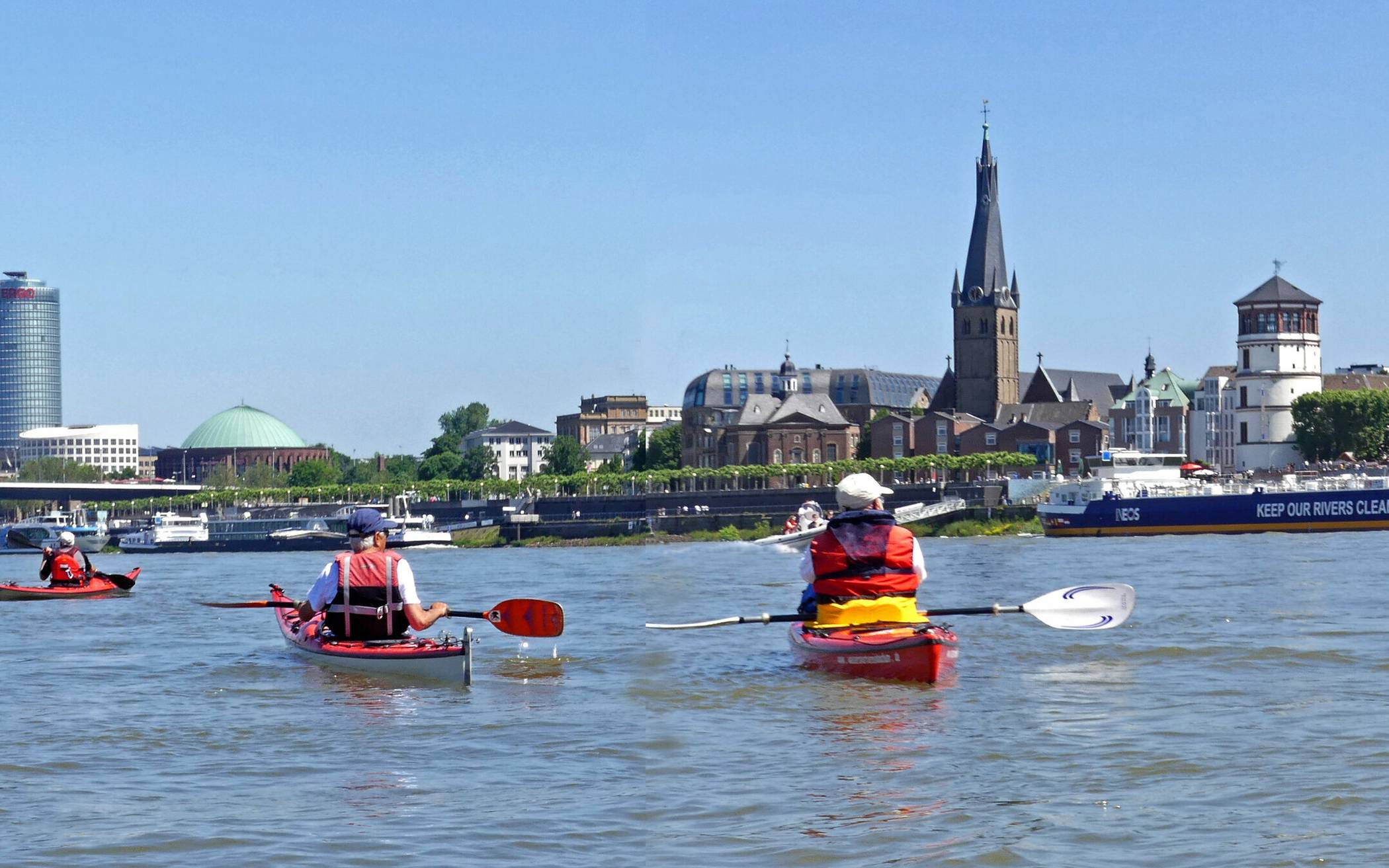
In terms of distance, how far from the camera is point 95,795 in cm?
1086

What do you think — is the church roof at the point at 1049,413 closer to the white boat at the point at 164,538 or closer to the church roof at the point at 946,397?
the church roof at the point at 946,397

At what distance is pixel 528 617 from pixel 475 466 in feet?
521

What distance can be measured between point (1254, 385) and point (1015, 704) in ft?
344

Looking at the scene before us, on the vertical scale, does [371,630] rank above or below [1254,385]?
below

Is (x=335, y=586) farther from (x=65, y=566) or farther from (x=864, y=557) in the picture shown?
(x=65, y=566)

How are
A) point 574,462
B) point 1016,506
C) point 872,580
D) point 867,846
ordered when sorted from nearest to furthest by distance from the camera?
1. point 867,846
2. point 872,580
3. point 1016,506
4. point 574,462

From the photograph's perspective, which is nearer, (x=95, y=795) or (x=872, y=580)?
(x=95, y=795)

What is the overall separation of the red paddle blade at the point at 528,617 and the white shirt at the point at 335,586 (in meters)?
1.22

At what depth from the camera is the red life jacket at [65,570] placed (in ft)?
113

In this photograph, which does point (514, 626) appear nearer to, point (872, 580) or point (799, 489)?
point (872, 580)

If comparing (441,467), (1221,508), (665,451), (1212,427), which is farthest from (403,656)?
(441,467)

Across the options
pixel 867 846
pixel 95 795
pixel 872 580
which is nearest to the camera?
pixel 867 846

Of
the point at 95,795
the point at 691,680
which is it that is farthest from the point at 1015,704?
the point at 95,795

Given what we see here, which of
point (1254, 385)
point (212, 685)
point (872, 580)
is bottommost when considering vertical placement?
point (212, 685)
